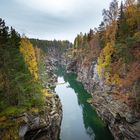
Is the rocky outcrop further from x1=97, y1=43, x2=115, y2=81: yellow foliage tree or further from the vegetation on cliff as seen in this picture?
x1=97, y1=43, x2=115, y2=81: yellow foliage tree

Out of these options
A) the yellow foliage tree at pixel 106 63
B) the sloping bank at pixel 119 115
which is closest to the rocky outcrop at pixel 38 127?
the sloping bank at pixel 119 115

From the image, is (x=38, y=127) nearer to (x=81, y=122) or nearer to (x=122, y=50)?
(x=81, y=122)

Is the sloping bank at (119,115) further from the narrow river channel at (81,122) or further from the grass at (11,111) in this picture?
the grass at (11,111)

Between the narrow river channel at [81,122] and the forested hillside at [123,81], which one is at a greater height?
the forested hillside at [123,81]

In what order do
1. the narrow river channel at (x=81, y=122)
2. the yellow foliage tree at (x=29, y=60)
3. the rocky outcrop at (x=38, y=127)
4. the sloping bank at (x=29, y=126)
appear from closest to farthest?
1. the sloping bank at (x=29, y=126)
2. the rocky outcrop at (x=38, y=127)
3. the narrow river channel at (x=81, y=122)
4. the yellow foliage tree at (x=29, y=60)

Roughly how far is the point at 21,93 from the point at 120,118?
50.3 ft

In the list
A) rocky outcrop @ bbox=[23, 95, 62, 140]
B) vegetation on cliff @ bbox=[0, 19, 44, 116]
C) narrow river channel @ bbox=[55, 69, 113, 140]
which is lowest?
narrow river channel @ bbox=[55, 69, 113, 140]

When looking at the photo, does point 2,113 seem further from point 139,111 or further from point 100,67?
point 100,67

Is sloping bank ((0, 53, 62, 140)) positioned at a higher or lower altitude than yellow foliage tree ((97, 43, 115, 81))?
lower

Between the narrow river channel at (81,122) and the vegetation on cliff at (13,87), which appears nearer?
the vegetation on cliff at (13,87)

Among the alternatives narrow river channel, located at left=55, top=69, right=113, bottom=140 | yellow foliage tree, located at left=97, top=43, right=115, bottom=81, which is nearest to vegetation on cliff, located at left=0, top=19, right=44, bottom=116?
narrow river channel, located at left=55, top=69, right=113, bottom=140

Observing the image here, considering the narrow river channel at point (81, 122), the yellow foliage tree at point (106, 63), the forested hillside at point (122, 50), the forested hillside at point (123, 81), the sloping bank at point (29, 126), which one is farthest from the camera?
the yellow foliage tree at point (106, 63)

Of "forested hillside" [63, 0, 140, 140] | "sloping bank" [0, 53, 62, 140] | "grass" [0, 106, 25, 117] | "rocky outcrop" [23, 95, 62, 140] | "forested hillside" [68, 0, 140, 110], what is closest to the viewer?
"sloping bank" [0, 53, 62, 140]

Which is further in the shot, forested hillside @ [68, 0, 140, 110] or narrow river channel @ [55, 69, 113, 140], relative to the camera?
narrow river channel @ [55, 69, 113, 140]
